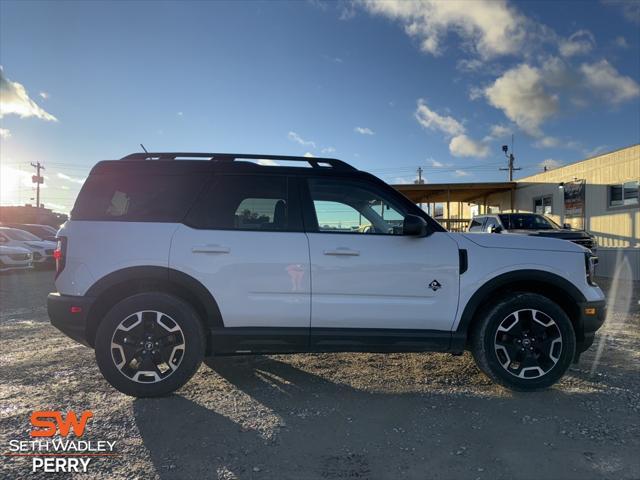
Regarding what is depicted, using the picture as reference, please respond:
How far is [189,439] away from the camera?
279 cm

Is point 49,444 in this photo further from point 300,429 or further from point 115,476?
point 300,429

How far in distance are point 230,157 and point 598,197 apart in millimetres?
17179

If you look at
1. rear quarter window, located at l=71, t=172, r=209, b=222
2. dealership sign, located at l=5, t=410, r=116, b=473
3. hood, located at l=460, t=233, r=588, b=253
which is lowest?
dealership sign, located at l=5, t=410, r=116, b=473

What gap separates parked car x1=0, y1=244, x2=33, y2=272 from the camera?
12251 mm

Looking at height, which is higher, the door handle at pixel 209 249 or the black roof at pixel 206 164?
the black roof at pixel 206 164

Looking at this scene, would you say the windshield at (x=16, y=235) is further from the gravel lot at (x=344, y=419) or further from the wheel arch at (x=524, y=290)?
the wheel arch at (x=524, y=290)

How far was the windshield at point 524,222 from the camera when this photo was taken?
12807 millimetres

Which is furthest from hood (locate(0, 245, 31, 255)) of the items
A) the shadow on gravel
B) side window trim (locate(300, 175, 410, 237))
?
side window trim (locate(300, 175, 410, 237))

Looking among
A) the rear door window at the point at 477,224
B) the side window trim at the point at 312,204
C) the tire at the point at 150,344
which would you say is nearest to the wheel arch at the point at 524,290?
the side window trim at the point at 312,204

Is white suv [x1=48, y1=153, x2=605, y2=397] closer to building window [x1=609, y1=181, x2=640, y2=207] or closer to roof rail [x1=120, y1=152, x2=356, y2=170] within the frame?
roof rail [x1=120, y1=152, x2=356, y2=170]

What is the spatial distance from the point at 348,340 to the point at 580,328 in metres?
2.06

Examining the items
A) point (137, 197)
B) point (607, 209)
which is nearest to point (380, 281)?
point (137, 197)

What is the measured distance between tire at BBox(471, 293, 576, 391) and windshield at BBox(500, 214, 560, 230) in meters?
10.0

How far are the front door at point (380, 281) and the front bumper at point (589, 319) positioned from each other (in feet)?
3.80
